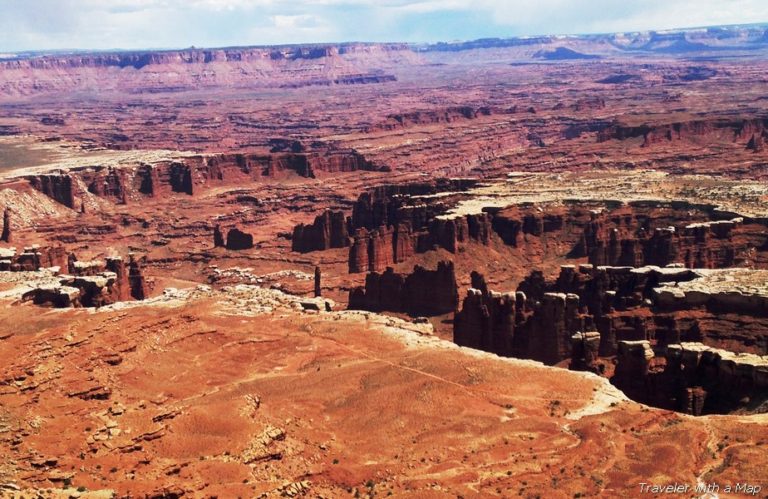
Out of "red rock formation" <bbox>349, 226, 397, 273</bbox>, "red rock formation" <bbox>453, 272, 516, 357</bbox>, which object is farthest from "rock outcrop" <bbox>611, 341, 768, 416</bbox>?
"red rock formation" <bbox>349, 226, 397, 273</bbox>

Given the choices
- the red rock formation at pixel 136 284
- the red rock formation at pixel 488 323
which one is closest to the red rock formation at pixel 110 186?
the red rock formation at pixel 136 284

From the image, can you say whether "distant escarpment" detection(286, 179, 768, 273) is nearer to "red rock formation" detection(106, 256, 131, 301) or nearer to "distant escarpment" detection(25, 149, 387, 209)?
"red rock formation" detection(106, 256, 131, 301)

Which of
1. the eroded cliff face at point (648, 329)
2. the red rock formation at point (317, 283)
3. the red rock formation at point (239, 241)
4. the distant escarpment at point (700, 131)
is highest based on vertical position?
the eroded cliff face at point (648, 329)

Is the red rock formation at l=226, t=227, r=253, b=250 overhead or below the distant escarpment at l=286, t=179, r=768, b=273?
below

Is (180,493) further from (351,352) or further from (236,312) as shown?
(236,312)

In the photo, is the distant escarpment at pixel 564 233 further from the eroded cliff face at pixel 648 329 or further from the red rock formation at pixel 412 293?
the eroded cliff face at pixel 648 329

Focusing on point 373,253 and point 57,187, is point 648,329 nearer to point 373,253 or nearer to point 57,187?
point 373,253

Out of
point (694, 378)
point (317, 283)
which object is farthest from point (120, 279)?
point (694, 378)

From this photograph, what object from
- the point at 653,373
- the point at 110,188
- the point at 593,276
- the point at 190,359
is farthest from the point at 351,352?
the point at 110,188
